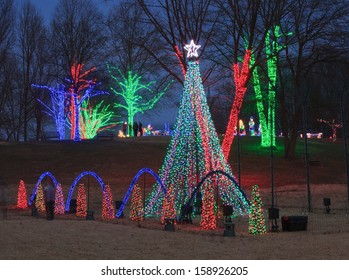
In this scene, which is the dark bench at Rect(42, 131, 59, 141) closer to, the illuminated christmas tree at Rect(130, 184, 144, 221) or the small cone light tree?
the illuminated christmas tree at Rect(130, 184, 144, 221)

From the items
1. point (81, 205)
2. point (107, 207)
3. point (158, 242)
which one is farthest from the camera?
point (81, 205)

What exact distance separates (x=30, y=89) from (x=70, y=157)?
2226 cm

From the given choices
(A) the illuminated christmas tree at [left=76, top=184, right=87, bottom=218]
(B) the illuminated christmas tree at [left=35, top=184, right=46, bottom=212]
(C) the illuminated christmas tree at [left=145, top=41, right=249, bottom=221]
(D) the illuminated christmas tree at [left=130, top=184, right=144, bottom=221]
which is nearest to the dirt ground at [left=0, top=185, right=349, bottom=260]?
(D) the illuminated christmas tree at [left=130, top=184, right=144, bottom=221]

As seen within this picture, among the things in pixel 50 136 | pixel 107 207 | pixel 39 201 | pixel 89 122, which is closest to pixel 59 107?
pixel 89 122

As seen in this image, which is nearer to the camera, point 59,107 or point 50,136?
point 59,107

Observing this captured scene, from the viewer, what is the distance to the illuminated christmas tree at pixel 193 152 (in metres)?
18.6

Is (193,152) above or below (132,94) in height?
below

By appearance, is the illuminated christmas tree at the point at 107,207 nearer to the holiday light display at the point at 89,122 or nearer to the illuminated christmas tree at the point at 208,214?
the illuminated christmas tree at the point at 208,214

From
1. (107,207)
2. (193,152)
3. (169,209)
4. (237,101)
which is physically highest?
(237,101)

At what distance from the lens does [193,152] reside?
18.8 meters

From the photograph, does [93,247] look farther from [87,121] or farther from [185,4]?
[87,121]

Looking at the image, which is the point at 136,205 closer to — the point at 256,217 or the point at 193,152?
the point at 193,152

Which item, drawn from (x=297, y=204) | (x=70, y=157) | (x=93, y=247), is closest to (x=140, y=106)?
(x=70, y=157)

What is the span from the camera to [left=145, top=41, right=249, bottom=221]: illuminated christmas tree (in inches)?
733
